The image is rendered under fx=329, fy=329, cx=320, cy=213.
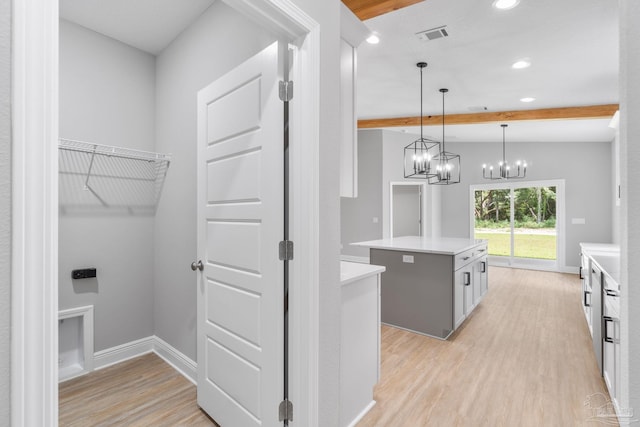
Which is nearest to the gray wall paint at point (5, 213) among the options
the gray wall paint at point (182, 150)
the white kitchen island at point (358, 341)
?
the white kitchen island at point (358, 341)

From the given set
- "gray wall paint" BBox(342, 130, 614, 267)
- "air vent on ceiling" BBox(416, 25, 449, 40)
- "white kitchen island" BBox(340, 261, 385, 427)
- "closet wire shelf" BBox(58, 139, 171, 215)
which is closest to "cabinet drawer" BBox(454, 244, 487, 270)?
"white kitchen island" BBox(340, 261, 385, 427)

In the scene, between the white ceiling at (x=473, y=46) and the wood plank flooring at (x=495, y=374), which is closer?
the wood plank flooring at (x=495, y=374)

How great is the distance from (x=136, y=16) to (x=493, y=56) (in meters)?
3.19

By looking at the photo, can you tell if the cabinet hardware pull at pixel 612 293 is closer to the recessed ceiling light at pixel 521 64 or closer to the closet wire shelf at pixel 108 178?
the recessed ceiling light at pixel 521 64

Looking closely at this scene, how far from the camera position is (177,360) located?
2.68 meters

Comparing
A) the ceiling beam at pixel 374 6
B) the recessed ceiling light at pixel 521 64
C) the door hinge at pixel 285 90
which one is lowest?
the door hinge at pixel 285 90

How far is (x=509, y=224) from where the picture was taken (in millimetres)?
7766

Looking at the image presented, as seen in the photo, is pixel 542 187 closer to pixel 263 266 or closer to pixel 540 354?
pixel 540 354

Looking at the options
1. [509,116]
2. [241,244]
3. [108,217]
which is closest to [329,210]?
[241,244]

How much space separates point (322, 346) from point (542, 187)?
25.2 ft

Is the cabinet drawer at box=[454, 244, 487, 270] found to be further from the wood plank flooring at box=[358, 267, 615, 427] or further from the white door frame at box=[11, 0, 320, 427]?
the white door frame at box=[11, 0, 320, 427]

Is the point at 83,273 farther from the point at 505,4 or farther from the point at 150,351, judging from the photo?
the point at 505,4

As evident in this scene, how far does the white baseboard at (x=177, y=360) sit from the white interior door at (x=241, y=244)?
40 cm

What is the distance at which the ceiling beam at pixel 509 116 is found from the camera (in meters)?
4.67
